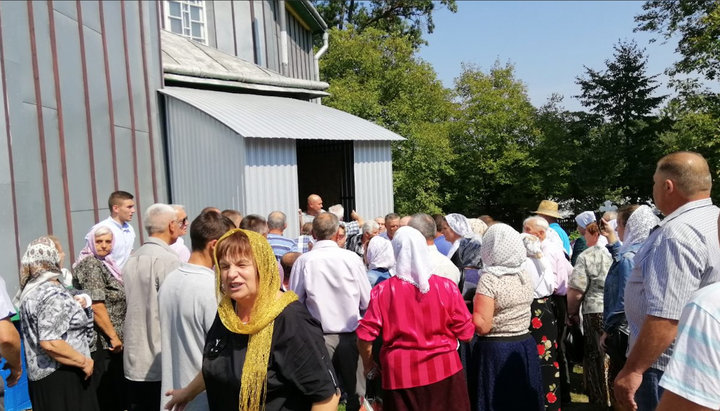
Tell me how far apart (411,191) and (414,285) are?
76.4 feet

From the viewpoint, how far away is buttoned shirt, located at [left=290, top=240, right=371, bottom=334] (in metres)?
5.25

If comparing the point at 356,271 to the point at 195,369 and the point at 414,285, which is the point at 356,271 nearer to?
the point at 414,285

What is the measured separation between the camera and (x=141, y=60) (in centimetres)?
1056

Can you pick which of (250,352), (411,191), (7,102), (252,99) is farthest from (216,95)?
(411,191)

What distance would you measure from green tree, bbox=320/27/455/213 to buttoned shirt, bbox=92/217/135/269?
62.6 ft

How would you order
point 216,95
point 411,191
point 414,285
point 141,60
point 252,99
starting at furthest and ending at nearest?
point 411,191, point 252,99, point 216,95, point 141,60, point 414,285

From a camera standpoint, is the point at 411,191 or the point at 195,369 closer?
the point at 195,369

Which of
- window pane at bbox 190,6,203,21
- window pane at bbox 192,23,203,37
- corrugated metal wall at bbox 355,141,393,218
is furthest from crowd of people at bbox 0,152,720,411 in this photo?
window pane at bbox 190,6,203,21

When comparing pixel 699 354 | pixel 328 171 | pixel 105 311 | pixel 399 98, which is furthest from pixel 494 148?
pixel 699 354

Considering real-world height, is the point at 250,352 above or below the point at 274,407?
above

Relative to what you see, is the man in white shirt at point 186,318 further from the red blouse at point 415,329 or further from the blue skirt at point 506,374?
the blue skirt at point 506,374

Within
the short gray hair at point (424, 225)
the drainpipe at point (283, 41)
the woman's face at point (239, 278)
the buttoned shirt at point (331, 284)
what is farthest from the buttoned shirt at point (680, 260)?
the drainpipe at point (283, 41)

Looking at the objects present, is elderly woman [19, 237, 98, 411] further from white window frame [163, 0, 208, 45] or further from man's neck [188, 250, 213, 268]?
white window frame [163, 0, 208, 45]

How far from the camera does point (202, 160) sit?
1062cm
